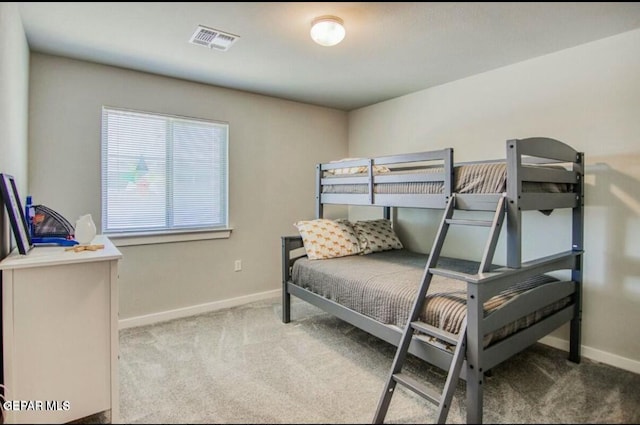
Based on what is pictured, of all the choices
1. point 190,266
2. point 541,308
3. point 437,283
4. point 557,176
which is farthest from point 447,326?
point 190,266

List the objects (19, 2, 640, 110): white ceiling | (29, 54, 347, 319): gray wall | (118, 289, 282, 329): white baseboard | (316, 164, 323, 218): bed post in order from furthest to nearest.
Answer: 1. (316, 164, 323, 218): bed post
2. (118, 289, 282, 329): white baseboard
3. (29, 54, 347, 319): gray wall
4. (19, 2, 640, 110): white ceiling

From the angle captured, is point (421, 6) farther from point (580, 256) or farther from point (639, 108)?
point (580, 256)

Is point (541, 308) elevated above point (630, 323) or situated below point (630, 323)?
above

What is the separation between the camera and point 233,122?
11.8 feet

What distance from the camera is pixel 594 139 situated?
248 cm

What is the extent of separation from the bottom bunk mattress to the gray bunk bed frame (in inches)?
2.1

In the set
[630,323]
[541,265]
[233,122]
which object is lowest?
[630,323]

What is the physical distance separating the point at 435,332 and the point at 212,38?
233 centimetres

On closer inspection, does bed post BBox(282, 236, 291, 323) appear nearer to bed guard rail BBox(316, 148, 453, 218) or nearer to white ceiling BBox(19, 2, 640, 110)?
bed guard rail BBox(316, 148, 453, 218)

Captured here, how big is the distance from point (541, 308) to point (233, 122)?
3.11 m

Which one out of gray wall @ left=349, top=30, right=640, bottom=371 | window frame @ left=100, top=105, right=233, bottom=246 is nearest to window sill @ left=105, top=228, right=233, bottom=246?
window frame @ left=100, top=105, right=233, bottom=246

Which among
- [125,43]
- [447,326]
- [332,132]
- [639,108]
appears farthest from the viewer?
[332,132]

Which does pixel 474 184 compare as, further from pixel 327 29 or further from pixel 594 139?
pixel 327 29

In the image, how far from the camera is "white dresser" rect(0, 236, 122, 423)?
156 cm
